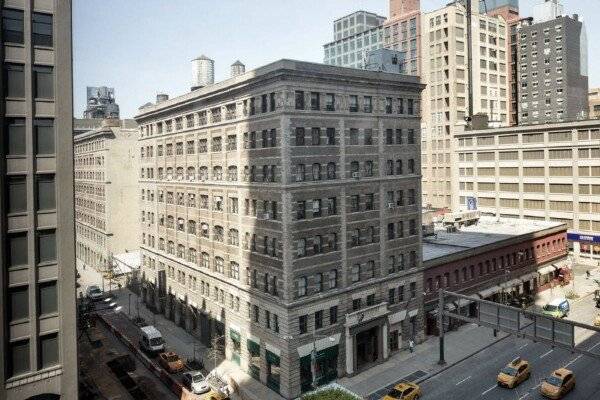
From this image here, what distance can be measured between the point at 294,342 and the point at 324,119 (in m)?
20.5

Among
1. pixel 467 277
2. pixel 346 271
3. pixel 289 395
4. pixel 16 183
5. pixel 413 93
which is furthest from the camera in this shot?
pixel 467 277

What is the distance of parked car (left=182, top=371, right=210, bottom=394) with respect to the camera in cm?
4319

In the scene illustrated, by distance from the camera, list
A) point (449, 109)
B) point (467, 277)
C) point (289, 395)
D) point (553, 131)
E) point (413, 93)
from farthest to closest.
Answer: point (449, 109) < point (553, 131) < point (467, 277) < point (413, 93) < point (289, 395)

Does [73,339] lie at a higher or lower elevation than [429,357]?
higher

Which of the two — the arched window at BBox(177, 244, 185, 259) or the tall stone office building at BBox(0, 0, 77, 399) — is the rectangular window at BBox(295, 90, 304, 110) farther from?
the arched window at BBox(177, 244, 185, 259)

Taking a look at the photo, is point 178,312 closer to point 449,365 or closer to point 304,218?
point 304,218

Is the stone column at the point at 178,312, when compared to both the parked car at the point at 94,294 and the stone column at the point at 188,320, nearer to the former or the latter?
the stone column at the point at 188,320

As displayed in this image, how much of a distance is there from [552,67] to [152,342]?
120544 millimetres

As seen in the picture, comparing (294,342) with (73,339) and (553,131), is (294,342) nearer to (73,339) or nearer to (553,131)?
(73,339)

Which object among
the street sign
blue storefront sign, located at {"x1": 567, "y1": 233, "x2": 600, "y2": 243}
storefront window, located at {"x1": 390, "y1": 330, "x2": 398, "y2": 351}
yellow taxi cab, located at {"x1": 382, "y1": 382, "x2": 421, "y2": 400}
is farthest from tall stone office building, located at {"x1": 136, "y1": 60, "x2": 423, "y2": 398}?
blue storefront sign, located at {"x1": 567, "y1": 233, "x2": 600, "y2": 243}

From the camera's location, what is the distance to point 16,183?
28.3 meters

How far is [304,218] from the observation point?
44.0 meters

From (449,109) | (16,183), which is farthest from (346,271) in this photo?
(449,109)

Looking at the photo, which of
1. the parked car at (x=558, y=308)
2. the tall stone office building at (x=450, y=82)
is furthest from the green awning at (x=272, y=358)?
the tall stone office building at (x=450, y=82)
